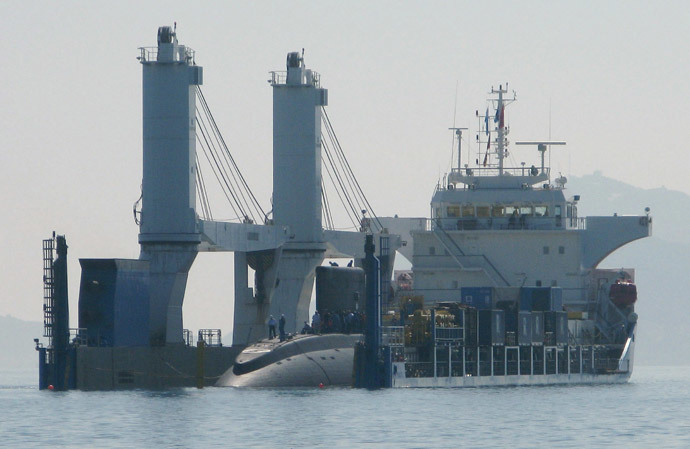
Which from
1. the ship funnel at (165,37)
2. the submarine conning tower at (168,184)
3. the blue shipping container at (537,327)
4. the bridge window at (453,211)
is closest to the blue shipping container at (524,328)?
the blue shipping container at (537,327)

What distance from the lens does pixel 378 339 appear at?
A: 213ft

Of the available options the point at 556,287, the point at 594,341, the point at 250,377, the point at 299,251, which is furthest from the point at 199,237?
the point at 594,341

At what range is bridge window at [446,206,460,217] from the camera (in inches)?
3369

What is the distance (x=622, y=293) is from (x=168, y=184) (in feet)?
90.7

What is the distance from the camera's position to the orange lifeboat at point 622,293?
85.0 metres

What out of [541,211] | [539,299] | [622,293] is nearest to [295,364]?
[539,299]

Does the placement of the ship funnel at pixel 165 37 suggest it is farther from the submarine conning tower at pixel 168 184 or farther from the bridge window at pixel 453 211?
the bridge window at pixel 453 211

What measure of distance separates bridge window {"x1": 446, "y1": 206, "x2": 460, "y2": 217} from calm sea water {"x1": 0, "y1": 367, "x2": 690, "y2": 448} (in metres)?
16.6

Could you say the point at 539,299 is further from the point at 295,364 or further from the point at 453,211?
the point at 295,364

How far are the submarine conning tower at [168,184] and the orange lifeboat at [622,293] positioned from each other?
25829 millimetres

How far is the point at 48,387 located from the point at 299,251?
20.1 metres

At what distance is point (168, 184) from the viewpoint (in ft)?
235

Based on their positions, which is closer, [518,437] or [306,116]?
[518,437]

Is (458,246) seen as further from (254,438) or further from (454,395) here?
(254,438)
